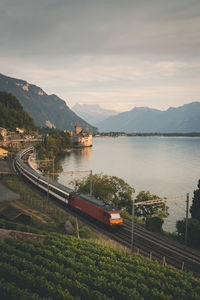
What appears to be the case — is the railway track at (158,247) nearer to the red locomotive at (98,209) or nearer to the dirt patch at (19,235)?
the red locomotive at (98,209)

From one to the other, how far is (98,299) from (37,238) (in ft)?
33.6

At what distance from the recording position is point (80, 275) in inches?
622

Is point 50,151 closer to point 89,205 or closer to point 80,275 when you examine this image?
point 89,205

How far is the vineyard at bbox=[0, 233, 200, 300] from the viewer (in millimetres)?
13984

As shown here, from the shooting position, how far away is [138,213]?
126 feet

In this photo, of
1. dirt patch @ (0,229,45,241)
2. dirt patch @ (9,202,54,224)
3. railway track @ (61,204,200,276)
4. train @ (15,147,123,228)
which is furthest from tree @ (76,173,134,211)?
dirt patch @ (0,229,45,241)

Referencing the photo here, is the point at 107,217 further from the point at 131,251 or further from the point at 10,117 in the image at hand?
the point at 10,117

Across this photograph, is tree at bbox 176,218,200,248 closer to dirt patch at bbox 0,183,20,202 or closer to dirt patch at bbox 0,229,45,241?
dirt patch at bbox 0,229,45,241

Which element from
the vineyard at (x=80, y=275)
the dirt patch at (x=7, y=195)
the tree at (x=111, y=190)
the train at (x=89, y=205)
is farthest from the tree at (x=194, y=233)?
the dirt patch at (x=7, y=195)

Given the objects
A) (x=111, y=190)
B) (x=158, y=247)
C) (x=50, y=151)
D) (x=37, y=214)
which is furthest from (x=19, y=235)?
(x=50, y=151)

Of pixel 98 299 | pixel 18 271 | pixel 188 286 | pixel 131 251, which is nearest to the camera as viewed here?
pixel 98 299

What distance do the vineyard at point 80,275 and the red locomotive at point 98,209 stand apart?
5.87 metres

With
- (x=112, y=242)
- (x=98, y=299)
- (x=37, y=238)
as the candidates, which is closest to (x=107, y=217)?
(x=112, y=242)

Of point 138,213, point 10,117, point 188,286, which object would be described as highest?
point 10,117
